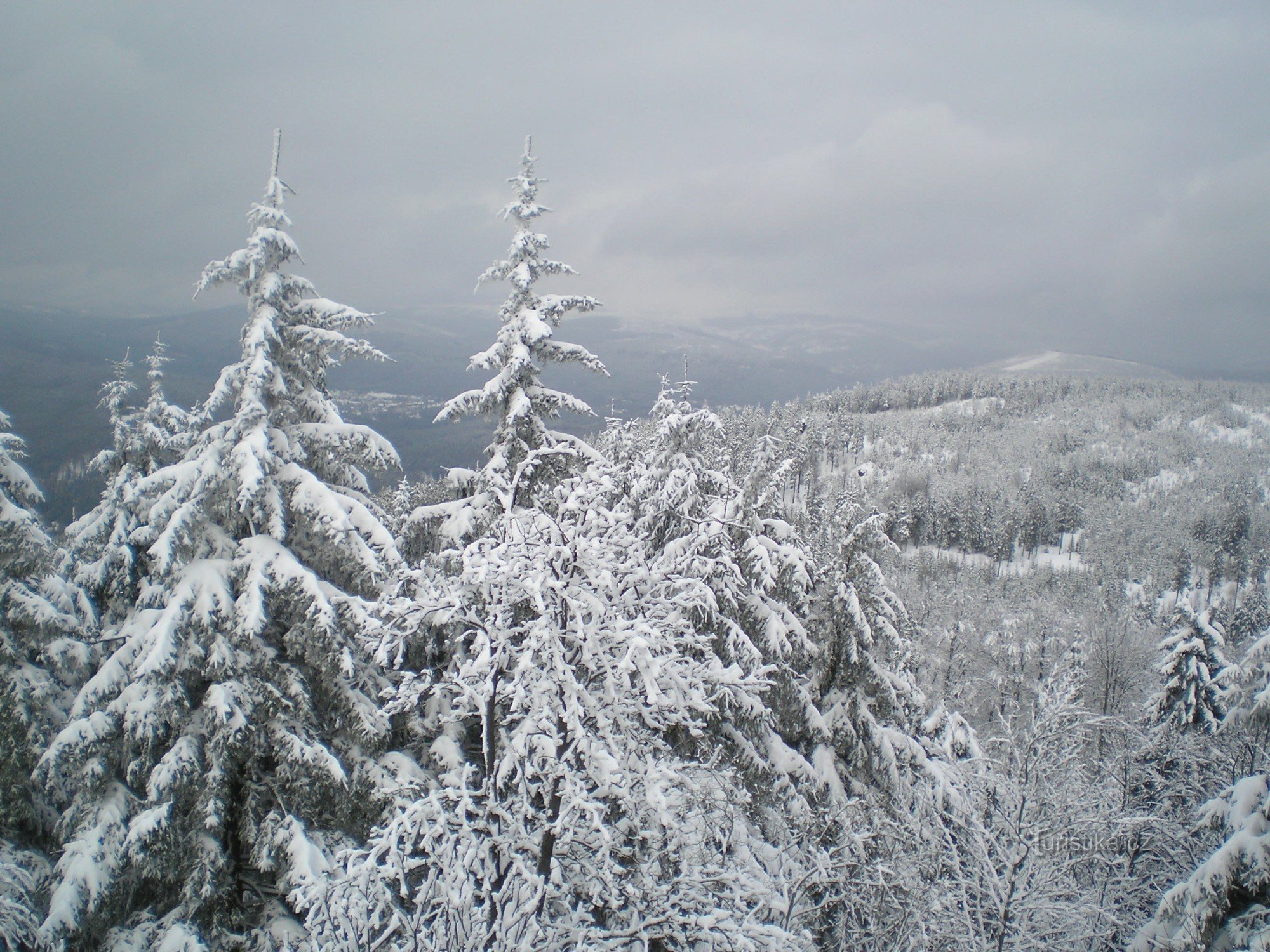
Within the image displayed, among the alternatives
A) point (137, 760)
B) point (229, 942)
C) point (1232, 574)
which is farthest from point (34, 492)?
point (1232, 574)

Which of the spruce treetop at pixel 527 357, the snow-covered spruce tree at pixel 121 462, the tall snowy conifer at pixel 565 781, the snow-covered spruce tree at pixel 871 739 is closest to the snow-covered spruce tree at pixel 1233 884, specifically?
the snow-covered spruce tree at pixel 871 739

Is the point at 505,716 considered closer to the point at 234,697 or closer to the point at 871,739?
the point at 234,697

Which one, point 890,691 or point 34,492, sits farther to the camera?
point 890,691

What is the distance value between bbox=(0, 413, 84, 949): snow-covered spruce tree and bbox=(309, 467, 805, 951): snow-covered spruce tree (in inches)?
290

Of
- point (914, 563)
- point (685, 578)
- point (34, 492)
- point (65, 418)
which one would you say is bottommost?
point (914, 563)

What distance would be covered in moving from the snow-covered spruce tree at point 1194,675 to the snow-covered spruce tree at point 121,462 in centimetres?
2763

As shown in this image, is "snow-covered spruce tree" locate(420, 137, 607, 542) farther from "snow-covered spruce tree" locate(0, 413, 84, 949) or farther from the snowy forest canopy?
"snow-covered spruce tree" locate(0, 413, 84, 949)

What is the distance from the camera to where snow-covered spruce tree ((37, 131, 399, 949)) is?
752 cm

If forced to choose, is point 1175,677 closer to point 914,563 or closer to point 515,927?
point 515,927

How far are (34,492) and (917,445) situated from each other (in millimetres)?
177642

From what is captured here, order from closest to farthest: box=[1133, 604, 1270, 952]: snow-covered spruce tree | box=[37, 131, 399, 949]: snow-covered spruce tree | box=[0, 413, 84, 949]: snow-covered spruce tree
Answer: box=[37, 131, 399, 949]: snow-covered spruce tree
box=[1133, 604, 1270, 952]: snow-covered spruce tree
box=[0, 413, 84, 949]: snow-covered spruce tree

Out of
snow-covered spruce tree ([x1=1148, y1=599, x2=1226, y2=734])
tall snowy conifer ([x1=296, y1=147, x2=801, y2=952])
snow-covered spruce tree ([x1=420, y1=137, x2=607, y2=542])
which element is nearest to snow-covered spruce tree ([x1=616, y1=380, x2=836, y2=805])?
snow-covered spruce tree ([x1=420, y1=137, x2=607, y2=542])

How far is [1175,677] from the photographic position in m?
20.2

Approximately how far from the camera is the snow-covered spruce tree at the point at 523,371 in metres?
10.4
